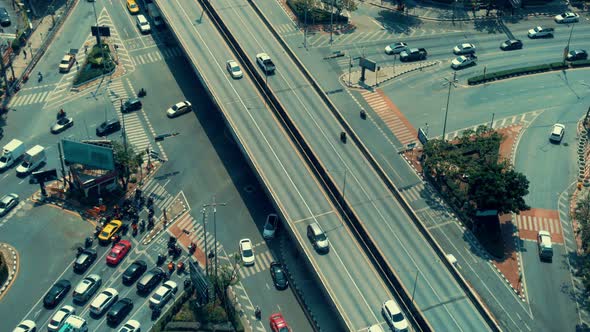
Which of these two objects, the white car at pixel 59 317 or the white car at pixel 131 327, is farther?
the white car at pixel 59 317

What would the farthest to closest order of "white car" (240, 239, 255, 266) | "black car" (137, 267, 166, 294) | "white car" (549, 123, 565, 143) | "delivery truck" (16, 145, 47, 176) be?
"white car" (549, 123, 565, 143) → "delivery truck" (16, 145, 47, 176) → "white car" (240, 239, 255, 266) → "black car" (137, 267, 166, 294)

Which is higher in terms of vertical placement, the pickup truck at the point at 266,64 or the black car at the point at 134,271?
the pickup truck at the point at 266,64

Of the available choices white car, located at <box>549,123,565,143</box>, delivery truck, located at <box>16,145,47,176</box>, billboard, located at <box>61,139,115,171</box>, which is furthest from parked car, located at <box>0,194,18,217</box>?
white car, located at <box>549,123,565,143</box>

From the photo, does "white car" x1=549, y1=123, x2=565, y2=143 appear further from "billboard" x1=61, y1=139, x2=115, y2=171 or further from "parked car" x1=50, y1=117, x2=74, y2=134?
"parked car" x1=50, y1=117, x2=74, y2=134

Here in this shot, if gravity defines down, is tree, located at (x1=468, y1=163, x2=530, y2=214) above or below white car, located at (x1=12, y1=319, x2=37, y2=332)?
above

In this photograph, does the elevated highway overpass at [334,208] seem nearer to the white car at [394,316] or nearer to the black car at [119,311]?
the white car at [394,316]

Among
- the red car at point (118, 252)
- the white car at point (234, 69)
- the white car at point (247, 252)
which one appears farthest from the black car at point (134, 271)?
the white car at point (234, 69)
